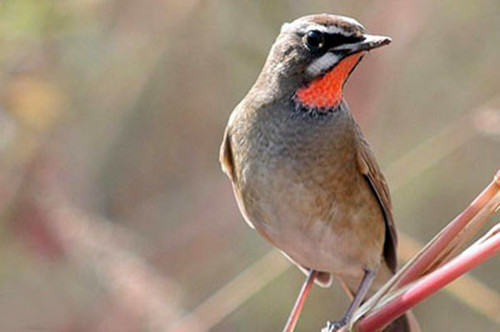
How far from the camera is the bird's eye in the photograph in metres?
3.76

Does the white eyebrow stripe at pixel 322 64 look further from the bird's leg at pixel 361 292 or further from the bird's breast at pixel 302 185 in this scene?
the bird's leg at pixel 361 292

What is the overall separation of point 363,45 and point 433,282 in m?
1.22

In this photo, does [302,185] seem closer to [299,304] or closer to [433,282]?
[299,304]

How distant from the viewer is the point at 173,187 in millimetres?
6219

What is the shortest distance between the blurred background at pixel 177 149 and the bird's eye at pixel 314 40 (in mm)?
797

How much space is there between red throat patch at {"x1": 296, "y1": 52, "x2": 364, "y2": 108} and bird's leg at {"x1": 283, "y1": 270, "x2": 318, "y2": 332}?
2.54 ft

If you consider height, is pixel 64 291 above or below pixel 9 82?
below

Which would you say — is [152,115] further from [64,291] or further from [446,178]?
[446,178]

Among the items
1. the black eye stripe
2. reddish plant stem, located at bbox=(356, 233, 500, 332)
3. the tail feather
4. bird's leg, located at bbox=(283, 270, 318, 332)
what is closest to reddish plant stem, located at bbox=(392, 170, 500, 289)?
reddish plant stem, located at bbox=(356, 233, 500, 332)

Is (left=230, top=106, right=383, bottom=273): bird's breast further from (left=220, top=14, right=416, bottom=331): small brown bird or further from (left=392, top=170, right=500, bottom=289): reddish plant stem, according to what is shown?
(left=392, top=170, right=500, bottom=289): reddish plant stem

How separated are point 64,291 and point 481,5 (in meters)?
2.90

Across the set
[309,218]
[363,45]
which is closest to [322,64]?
[363,45]

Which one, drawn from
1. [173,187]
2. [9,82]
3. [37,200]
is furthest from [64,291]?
[9,82]

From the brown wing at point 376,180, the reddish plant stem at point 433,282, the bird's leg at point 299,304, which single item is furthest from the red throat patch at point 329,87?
the reddish plant stem at point 433,282
